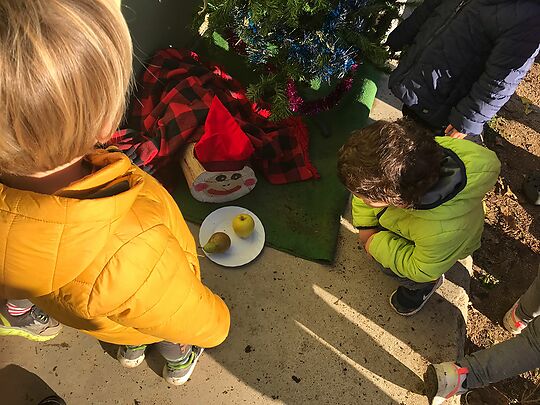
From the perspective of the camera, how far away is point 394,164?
1764 mm

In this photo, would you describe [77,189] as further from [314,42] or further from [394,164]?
[314,42]

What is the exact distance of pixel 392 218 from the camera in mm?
2049

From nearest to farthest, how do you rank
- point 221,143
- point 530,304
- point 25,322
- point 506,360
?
point 506,360 < point 25,322 < point 530,304 < point 221,143

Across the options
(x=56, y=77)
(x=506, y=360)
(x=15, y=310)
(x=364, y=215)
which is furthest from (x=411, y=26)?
(x=15, y=310)

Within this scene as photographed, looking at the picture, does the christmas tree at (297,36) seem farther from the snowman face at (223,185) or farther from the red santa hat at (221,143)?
the snowman face at (223,185)

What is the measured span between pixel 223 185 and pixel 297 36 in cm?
85

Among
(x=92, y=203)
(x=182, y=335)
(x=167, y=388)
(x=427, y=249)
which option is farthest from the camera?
(x=167, y=388)

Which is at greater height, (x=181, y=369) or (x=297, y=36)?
(x=297, y=36)

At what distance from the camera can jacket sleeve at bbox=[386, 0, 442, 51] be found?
2436 mm

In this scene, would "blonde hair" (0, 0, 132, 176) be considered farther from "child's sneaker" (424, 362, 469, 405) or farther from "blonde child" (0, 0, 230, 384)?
"child's sneaker" (424, 362, 469, 405)

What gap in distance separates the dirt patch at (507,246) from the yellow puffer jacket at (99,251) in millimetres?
1710

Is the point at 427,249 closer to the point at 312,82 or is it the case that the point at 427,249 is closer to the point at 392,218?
the point at 392,218

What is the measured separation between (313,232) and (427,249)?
0.79 metres

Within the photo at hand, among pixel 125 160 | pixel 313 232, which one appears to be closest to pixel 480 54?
pixel 313 232
